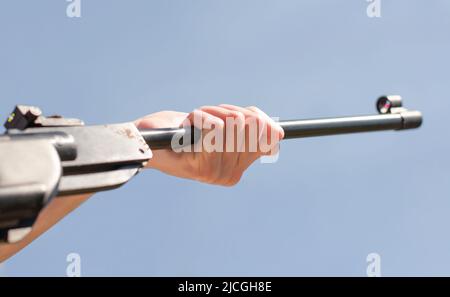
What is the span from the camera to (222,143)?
3043 mm

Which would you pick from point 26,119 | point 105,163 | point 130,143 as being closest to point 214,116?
point 130,143

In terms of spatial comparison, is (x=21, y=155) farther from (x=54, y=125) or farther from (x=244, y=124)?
(x=244, y=124)

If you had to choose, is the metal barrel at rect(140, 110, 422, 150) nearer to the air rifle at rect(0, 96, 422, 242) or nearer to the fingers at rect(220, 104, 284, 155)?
the air rifle at rect(0, 96, 422, 242)

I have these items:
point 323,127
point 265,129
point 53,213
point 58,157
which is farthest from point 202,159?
point 58,157

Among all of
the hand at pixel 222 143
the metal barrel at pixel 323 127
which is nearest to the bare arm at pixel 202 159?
the hand at pixel 222 143

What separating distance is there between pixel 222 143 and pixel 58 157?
121cm

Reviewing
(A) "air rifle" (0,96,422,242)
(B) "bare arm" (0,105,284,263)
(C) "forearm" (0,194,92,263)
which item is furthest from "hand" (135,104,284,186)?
(C) "forearm" (0,194,92,263)

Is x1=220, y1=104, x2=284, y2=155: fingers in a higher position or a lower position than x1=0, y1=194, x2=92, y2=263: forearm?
higher

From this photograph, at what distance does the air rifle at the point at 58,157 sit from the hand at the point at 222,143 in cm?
11

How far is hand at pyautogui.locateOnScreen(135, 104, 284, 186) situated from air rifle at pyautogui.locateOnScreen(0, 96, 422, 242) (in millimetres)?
105

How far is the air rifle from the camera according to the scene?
1.75m

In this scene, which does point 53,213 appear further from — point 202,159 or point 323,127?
point 323,127

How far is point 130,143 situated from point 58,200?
2.73 feet

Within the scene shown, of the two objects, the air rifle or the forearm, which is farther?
the forearm
